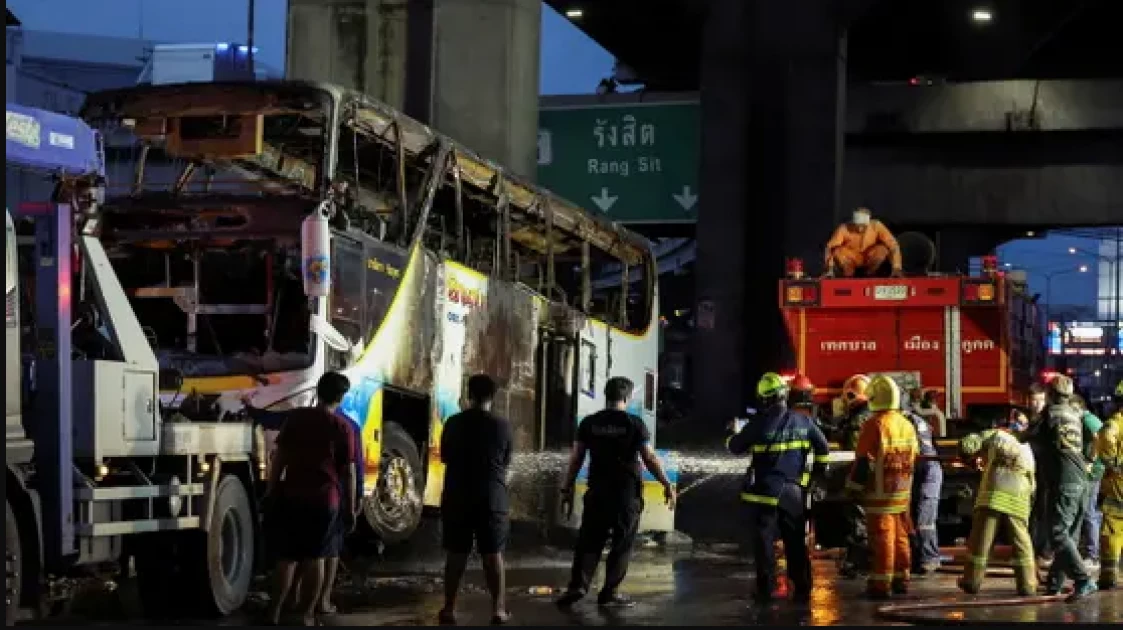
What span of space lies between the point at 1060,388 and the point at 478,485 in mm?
4861

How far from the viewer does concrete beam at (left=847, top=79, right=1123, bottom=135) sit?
126 feet

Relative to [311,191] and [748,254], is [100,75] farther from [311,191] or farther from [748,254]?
[311,191]

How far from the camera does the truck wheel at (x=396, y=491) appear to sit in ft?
49.1

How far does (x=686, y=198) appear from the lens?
121 ft

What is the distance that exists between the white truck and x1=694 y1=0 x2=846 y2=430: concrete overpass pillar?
2100 centimetres

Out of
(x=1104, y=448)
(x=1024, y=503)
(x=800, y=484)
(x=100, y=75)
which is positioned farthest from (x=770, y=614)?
(x=100, y=75)

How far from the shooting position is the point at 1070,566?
1330 centimetres

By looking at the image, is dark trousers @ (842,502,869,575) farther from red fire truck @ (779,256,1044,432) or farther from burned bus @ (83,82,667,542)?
red fire truck @ (779,256,1044,432)

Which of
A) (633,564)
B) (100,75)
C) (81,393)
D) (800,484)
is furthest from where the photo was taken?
(100,75)

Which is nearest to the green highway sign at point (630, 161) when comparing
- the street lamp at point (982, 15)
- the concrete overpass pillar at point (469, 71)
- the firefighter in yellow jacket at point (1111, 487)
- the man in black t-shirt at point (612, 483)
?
the street lamp at point (982, 15)

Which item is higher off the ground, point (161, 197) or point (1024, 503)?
point (161, 197)

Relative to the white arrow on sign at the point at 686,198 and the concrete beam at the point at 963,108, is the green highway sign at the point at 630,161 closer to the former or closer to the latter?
the white arrow on sign at the point at 686,198

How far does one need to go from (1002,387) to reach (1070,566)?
6.71 m

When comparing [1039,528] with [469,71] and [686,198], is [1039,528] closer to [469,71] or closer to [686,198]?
[469,71]
